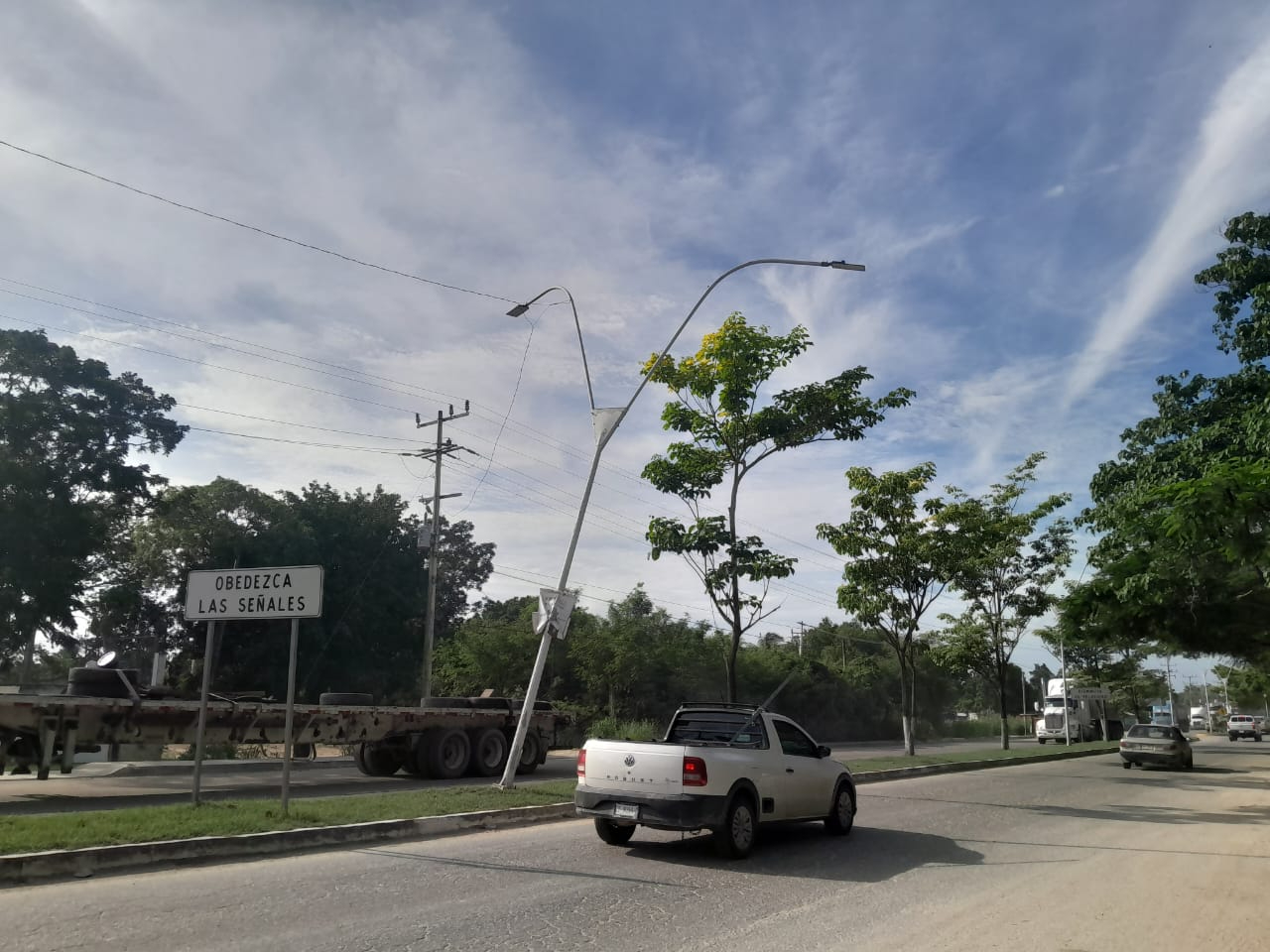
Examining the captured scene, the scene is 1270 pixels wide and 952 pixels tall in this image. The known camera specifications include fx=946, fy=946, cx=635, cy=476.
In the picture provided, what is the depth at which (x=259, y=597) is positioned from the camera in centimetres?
1109

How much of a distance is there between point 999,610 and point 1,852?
2887cm

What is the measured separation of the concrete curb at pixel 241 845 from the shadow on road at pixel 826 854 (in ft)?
6.82

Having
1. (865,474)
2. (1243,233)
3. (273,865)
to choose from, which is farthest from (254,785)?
(1243,233)

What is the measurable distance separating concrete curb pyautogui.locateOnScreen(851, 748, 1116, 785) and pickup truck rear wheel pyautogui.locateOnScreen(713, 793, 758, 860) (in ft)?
33.7

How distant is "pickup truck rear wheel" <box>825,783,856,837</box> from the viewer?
11367mm

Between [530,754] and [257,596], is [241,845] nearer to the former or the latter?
[257,596]

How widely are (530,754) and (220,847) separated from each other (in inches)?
471

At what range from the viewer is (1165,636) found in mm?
23734

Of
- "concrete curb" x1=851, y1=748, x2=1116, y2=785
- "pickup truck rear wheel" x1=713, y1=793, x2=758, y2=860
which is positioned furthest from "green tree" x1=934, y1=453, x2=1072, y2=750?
"pickup truck rear wheel" x1=713, y1=793, x2=758, y2=860

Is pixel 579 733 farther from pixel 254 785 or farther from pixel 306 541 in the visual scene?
pixel 254 785

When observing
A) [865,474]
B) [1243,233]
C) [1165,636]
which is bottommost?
[1165,636]

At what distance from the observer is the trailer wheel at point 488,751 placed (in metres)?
19.5

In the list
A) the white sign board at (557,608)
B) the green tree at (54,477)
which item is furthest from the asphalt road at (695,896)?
the green tree at (54,477)

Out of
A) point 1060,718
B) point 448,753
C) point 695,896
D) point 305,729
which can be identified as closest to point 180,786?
point 305,729
